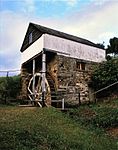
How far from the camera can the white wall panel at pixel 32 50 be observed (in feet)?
66.2

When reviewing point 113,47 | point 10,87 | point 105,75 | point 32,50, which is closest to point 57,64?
point 32,50

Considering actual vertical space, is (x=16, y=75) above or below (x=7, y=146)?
above

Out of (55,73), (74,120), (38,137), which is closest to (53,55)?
(55,73)

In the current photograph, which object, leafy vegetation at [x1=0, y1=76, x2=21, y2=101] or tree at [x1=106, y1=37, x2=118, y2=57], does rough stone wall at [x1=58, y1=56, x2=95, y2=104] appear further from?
tree at [x1=106, y1=37, x2=118, y2=57]

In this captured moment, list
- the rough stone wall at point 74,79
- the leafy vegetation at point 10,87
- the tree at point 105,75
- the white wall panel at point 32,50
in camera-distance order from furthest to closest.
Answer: the leafy vegetation at point 10,87 < the tree at point 105,75 < the white wall panel at point 32,50 < the rough stone wall at point 74,79

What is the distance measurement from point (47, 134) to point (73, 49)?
11542 mm

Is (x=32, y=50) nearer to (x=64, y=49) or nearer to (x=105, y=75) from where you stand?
(x=64, y=49)

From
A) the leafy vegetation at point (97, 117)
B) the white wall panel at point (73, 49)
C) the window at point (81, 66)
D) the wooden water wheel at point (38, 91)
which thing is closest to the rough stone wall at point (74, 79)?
the window at point (81, 66)

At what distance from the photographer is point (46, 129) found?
450 inches

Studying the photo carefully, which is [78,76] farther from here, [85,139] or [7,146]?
[7,146]

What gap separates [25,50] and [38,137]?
14.1 m

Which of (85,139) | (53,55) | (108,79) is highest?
(53,55)

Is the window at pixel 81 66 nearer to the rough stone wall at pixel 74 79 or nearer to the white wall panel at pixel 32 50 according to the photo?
the rough stone wall at pixel 74 79

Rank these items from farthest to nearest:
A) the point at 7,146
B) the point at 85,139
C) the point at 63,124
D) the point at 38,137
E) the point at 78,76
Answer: the point at 78,76 < the point at 63,124 < the point at 85,139 < the point at 38,137 < the point at 7,146
